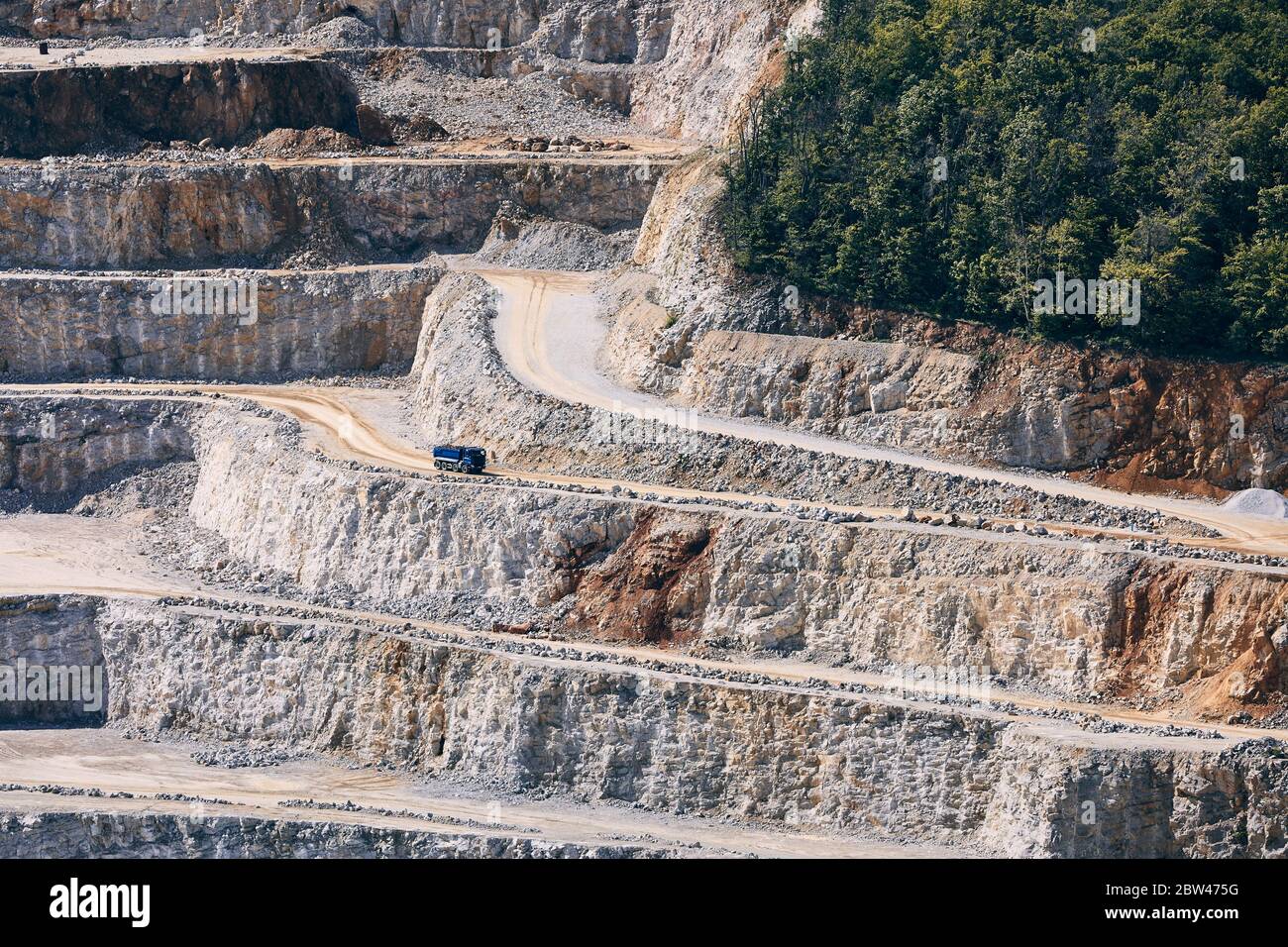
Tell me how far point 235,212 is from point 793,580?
43484 millimetres

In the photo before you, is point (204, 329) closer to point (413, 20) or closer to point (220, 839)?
point (413, 20)

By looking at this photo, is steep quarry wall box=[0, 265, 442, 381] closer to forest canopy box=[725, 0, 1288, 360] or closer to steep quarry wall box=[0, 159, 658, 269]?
steep quarry wall box=[0, 159, 658, 269]

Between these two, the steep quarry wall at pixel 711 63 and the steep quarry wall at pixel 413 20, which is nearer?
the steep quarry wall at pixel 711 63

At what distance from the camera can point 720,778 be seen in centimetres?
6512

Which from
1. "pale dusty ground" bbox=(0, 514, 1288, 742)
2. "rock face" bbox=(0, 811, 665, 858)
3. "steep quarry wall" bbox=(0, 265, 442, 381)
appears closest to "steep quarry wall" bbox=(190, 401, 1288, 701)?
"pale dusty ground" bbox=(0, 514, 1288, 742)

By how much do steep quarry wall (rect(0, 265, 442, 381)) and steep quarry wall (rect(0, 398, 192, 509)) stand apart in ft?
19.2

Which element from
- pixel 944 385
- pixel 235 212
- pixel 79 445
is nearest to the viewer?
pixel 944 385

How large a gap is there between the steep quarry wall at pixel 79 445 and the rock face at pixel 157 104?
68.2ft

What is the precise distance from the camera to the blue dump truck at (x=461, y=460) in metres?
79.8

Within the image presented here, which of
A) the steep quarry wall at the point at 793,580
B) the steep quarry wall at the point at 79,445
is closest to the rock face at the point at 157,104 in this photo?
the steep quarry wall at the point at 79,445

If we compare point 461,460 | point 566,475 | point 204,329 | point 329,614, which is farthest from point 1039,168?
point 204,329

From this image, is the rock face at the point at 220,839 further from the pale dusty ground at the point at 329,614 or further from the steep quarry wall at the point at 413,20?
the steep quarry wall at the point at 413,20

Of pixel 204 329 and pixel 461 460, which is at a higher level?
pixel 204 329

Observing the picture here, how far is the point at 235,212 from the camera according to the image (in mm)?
104312
